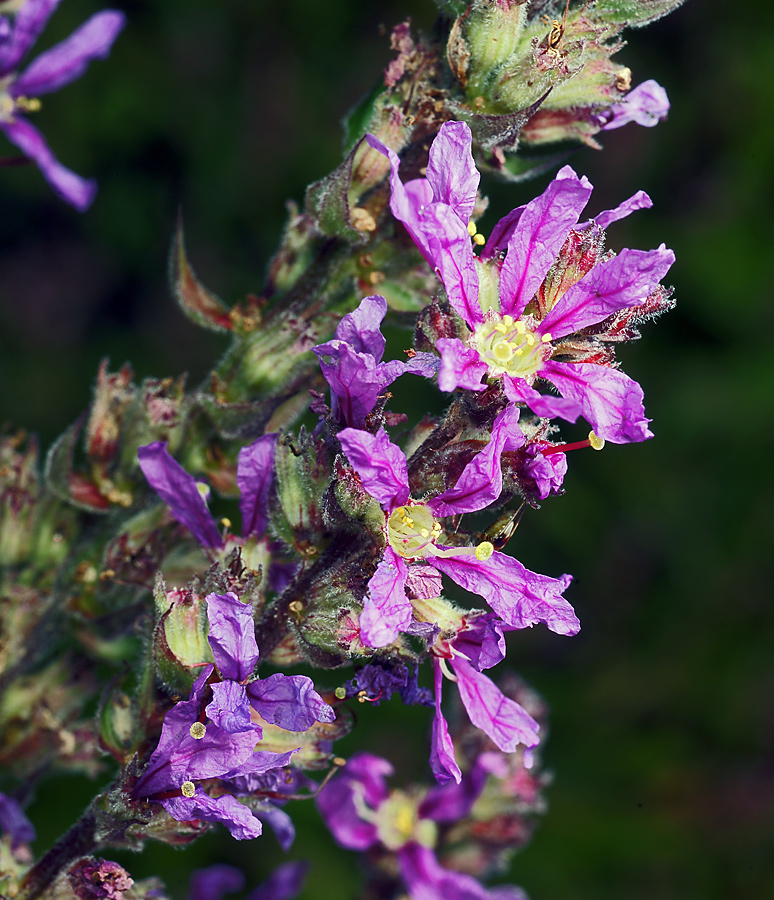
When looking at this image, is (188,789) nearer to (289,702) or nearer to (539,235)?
(289,702)

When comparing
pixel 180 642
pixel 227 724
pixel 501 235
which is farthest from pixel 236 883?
pixel 501 235

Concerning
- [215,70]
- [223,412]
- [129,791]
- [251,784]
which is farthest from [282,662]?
[215,70]

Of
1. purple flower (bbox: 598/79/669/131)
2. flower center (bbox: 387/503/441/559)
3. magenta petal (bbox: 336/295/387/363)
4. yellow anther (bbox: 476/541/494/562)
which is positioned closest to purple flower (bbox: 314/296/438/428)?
magenta petal (bbox: 336/295/387/363)

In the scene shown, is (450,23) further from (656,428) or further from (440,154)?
(656,428)

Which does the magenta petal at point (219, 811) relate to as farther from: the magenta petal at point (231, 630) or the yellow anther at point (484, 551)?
the yellow anther at point (484, 551)

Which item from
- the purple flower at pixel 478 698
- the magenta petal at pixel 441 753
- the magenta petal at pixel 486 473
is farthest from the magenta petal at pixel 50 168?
the magenta petal at pixel 441 753
